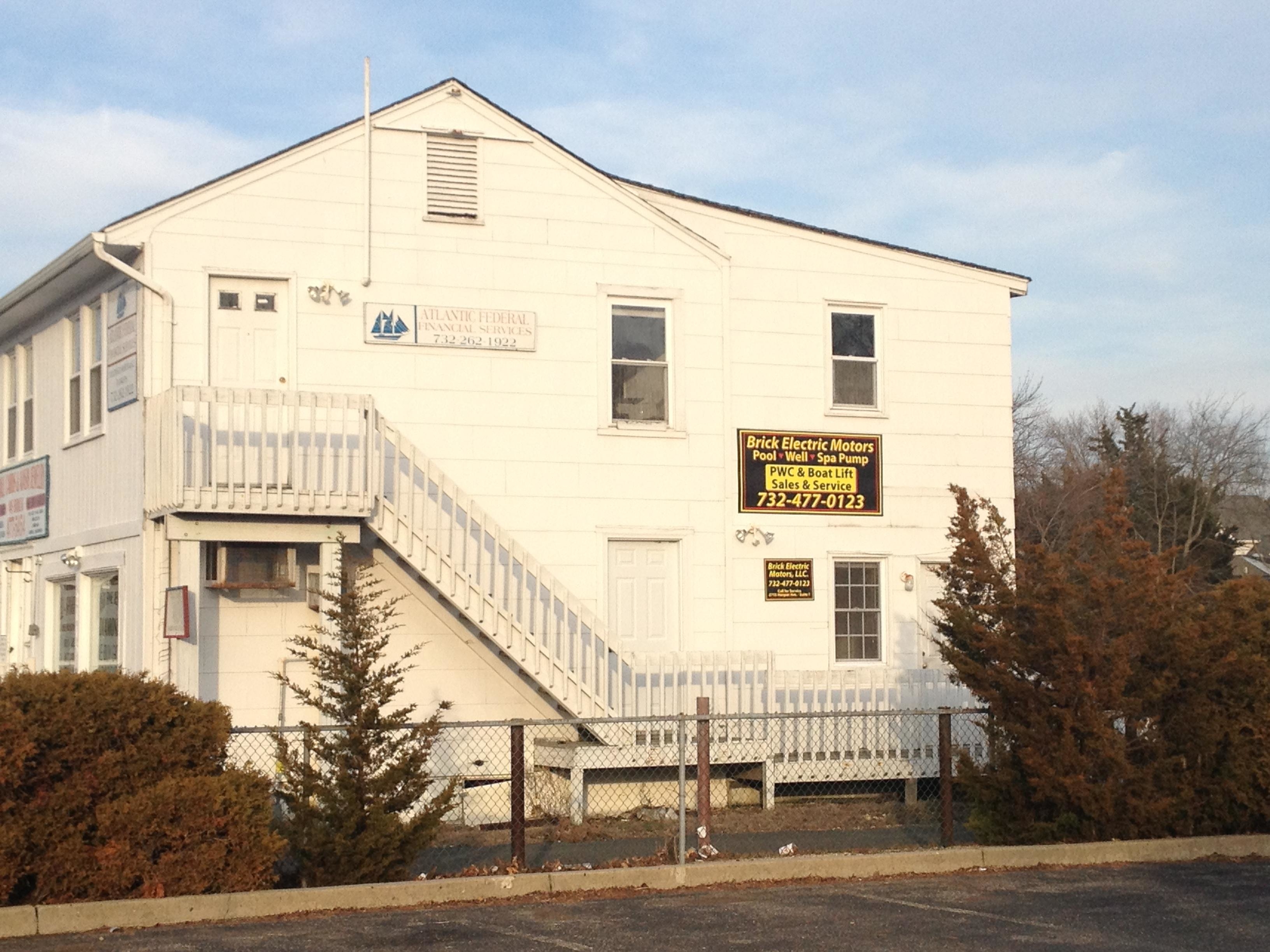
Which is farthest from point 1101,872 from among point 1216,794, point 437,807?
point 437,807

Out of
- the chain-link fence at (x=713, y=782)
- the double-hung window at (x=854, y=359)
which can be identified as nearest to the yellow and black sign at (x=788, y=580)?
the chain-link fence at (x=713, y=782)

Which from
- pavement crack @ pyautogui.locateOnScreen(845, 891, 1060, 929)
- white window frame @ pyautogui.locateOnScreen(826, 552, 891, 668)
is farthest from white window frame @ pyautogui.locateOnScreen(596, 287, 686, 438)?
pavement crack @ pyautogui.locateOnScreen(845, 891, 1060, 929)

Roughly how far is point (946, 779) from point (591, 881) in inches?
131

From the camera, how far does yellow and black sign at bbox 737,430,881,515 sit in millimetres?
18062

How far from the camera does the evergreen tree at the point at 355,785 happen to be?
10.3 m

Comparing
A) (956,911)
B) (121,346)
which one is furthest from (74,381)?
(956,911)

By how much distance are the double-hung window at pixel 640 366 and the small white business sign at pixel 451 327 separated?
41.7 inches

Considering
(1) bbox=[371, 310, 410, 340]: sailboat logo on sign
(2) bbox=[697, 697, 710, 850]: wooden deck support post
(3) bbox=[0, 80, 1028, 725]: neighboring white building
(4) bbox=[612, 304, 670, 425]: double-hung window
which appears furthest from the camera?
(4) bbox=[612, 304, 670, 425]: double-hung window

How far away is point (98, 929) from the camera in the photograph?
9.37m

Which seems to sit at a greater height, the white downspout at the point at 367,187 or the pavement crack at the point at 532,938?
the white downspout at the point at 367,187

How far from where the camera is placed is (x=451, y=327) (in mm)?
17031

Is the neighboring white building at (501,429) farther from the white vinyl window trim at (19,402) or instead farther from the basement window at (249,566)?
the white vinyl window trim at (19,402)

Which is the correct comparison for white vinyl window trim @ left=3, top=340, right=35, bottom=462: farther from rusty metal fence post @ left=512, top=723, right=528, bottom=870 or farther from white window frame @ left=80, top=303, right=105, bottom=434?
rusty metal fence post @ left=512, top=723, right=528, bottom=870

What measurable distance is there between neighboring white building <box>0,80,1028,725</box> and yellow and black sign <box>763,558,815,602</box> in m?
0.03
